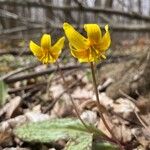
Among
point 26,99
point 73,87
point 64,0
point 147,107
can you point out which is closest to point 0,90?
point 26,99

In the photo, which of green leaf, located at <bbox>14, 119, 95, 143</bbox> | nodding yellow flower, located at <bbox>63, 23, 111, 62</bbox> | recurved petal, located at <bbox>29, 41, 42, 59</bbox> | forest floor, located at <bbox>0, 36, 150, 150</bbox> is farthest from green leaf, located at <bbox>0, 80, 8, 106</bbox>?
nodding yellow flower, located at <bbox>63, 23, 111, 62</bbox>

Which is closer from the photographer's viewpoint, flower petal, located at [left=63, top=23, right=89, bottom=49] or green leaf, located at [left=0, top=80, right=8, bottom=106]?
flower petal, located at [left=63, top=23, right=89, bottom=49]

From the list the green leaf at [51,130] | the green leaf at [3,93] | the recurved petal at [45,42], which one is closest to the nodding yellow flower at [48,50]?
the recurved petal at [45,42]

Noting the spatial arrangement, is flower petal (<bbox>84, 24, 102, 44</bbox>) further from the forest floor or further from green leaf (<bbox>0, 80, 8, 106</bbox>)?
green leaf (<bbox>0, 80, 8, 106</bbox>)

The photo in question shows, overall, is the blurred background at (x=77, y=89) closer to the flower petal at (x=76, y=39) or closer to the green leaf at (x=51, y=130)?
the green leaf at (x=51, y=130)

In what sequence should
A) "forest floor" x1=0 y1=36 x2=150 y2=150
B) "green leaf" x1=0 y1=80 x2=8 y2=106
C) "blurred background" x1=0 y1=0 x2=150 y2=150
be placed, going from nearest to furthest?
"forest floor" x1=0 y1=36 x2=150 y2=150 < "blurred background" x1=0 y1=0 x2=150 y2=150 < "green leaf" x1=0 y1=80 x2=8 y2=106

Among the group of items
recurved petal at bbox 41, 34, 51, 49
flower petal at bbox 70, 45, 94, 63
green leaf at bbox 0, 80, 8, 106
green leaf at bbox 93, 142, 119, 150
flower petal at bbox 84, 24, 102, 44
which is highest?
flower petal at bbox 84, 24, 102, 44

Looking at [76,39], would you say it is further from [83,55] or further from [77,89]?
[77,89]

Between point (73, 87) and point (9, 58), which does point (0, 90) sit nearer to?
point (73, 87)
